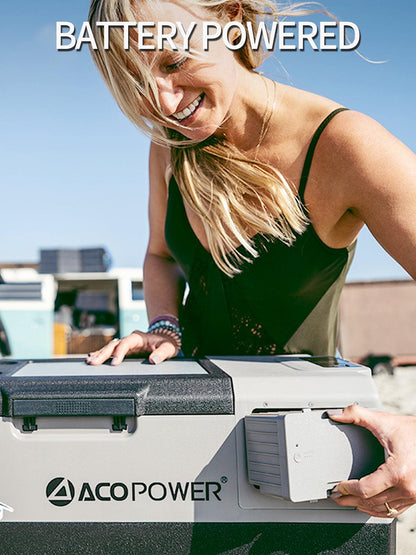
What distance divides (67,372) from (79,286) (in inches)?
221

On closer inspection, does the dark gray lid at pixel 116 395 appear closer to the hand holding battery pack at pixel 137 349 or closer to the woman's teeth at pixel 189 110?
the hand holding battery pack at pixel 137 349

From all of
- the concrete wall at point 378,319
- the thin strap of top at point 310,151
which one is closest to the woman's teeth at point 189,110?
the thin strap of top at point 310,151

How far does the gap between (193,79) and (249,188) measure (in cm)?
25

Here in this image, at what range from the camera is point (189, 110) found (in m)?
1.03

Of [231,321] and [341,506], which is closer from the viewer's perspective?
[341,506]

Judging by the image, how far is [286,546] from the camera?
2.60ft

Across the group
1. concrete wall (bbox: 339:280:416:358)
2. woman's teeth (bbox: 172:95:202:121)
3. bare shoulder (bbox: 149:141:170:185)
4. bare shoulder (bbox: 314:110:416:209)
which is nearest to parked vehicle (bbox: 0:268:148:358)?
concrete wall (bbox: 339:280:416:358)

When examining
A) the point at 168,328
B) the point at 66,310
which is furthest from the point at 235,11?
the point at 66,310

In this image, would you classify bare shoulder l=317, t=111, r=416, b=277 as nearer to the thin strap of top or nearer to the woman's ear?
the thin strap of top

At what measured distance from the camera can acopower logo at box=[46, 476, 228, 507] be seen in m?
0.79

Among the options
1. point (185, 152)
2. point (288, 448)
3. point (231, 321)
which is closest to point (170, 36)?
point (185, 152)

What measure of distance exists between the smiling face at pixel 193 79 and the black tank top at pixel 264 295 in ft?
0.66

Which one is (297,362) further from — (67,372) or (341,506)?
(67,372)

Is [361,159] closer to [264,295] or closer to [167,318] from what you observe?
[264,295]
